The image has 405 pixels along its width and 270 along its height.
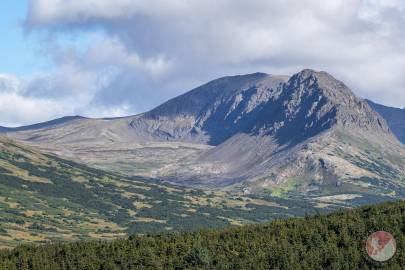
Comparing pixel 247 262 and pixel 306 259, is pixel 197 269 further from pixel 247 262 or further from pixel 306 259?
pixel 306 259

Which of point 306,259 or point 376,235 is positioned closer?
point 376,235

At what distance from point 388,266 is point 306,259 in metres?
25.1

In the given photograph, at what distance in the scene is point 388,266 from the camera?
17688 centimetres

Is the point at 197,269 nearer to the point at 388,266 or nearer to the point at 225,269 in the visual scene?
the point at 225,269

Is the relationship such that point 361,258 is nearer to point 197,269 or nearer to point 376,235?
point 376,235

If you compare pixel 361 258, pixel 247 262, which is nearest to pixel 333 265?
pixel 361 258

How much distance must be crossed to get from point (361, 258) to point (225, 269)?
33.8 metres

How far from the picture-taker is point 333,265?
189125 millimetres

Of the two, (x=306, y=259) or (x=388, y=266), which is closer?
(x=388, y=266)

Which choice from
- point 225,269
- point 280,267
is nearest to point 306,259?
point 280,267

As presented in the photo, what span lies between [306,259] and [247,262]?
14.8 m

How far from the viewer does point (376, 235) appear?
182m

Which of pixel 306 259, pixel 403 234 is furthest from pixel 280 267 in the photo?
pixel 403 234

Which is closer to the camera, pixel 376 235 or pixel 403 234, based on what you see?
pixel 376 235
